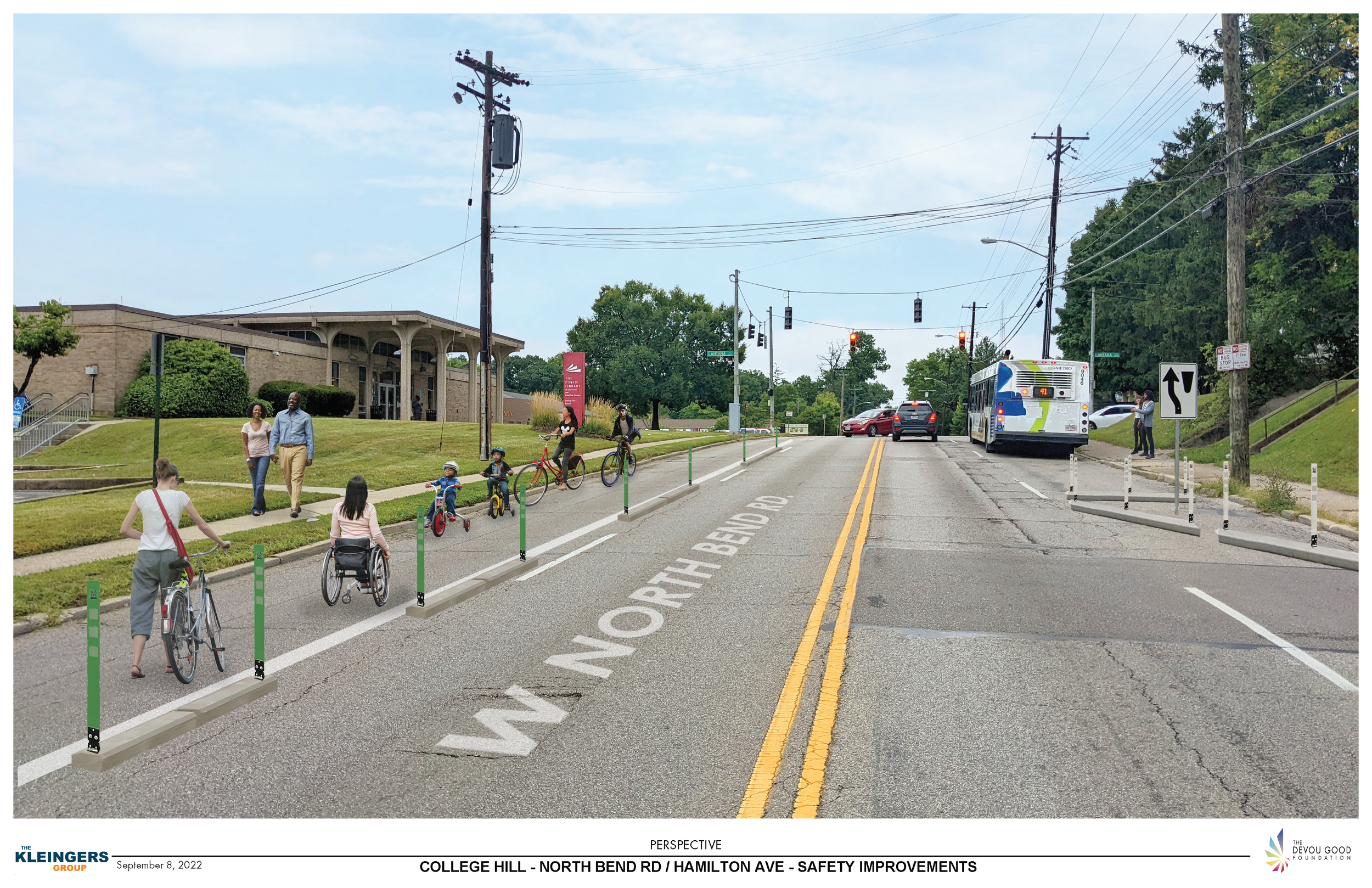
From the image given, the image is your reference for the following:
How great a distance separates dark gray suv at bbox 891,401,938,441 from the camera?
4147 cm

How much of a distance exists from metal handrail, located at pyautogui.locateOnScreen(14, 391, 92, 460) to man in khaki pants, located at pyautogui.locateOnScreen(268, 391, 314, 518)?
2073cm

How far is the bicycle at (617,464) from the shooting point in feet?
66.3

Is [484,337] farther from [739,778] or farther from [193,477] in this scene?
[739,778]

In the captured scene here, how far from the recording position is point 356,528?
28.5 ft

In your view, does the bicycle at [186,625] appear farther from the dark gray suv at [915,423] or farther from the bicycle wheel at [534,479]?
the dark gray suv at [915,423]

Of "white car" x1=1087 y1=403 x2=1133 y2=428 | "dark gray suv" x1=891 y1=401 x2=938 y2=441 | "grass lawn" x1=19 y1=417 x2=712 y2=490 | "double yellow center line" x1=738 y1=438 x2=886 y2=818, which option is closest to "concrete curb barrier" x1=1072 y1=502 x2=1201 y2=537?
"double yellow center line" x1=738 y1=438 x2=886 y2=818

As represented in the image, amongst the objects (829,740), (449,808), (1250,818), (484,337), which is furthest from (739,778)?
(484,337)

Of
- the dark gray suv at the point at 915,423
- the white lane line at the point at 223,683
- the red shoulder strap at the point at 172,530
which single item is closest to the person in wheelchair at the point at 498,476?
the white lane line at the point at 223,683

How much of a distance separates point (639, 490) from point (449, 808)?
15375 mm

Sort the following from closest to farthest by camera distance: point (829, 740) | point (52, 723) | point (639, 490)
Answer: point (829, 740)
point (52, 723)
point (639, 490)

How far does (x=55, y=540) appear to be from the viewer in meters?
11.7

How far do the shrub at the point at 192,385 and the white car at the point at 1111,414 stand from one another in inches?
1757

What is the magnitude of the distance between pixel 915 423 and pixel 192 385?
31.0m
